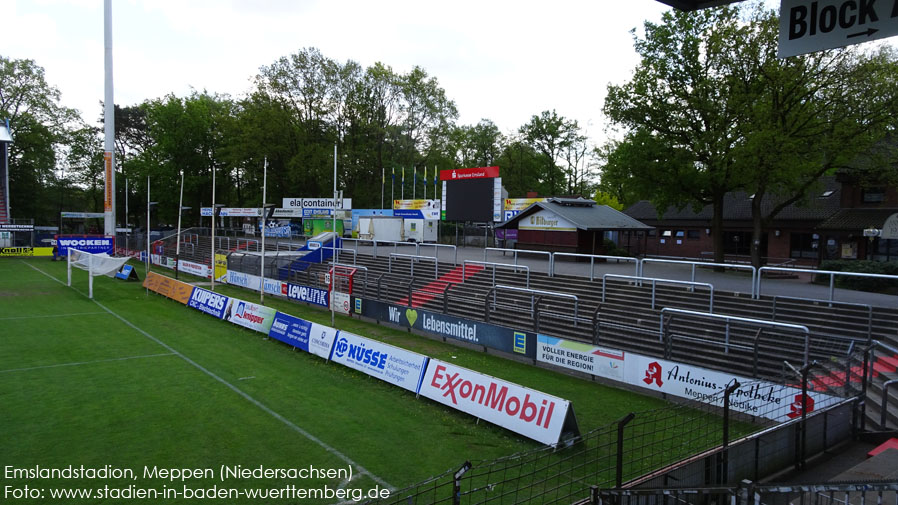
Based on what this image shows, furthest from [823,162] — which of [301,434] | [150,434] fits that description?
[150,434]

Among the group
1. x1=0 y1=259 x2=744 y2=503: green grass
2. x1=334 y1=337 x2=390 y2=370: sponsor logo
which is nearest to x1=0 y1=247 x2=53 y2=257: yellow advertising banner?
x1=0 y1=259 x2=744 y2=503: green grass

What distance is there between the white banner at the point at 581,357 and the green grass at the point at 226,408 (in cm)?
36

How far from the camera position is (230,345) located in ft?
56.9

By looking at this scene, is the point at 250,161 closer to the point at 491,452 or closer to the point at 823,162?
the point at 823,162

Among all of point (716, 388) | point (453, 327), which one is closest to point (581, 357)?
point (716, 388)

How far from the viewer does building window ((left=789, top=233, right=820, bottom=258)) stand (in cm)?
3166

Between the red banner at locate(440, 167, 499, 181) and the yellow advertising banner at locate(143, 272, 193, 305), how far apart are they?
528 inches

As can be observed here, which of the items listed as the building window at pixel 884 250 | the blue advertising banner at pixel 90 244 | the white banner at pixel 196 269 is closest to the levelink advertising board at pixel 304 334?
the white banner at pixel 196 269

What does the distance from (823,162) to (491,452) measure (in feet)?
75.3

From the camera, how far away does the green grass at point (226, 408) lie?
8859 millimetres

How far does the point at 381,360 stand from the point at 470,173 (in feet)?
54.7

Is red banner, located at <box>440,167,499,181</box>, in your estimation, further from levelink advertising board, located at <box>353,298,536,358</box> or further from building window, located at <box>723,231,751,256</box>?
building window, located at <box>723,231,751,256</box>

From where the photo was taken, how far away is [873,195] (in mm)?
28562

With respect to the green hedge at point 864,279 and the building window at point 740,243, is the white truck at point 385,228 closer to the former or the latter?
the building window at point 740,243
